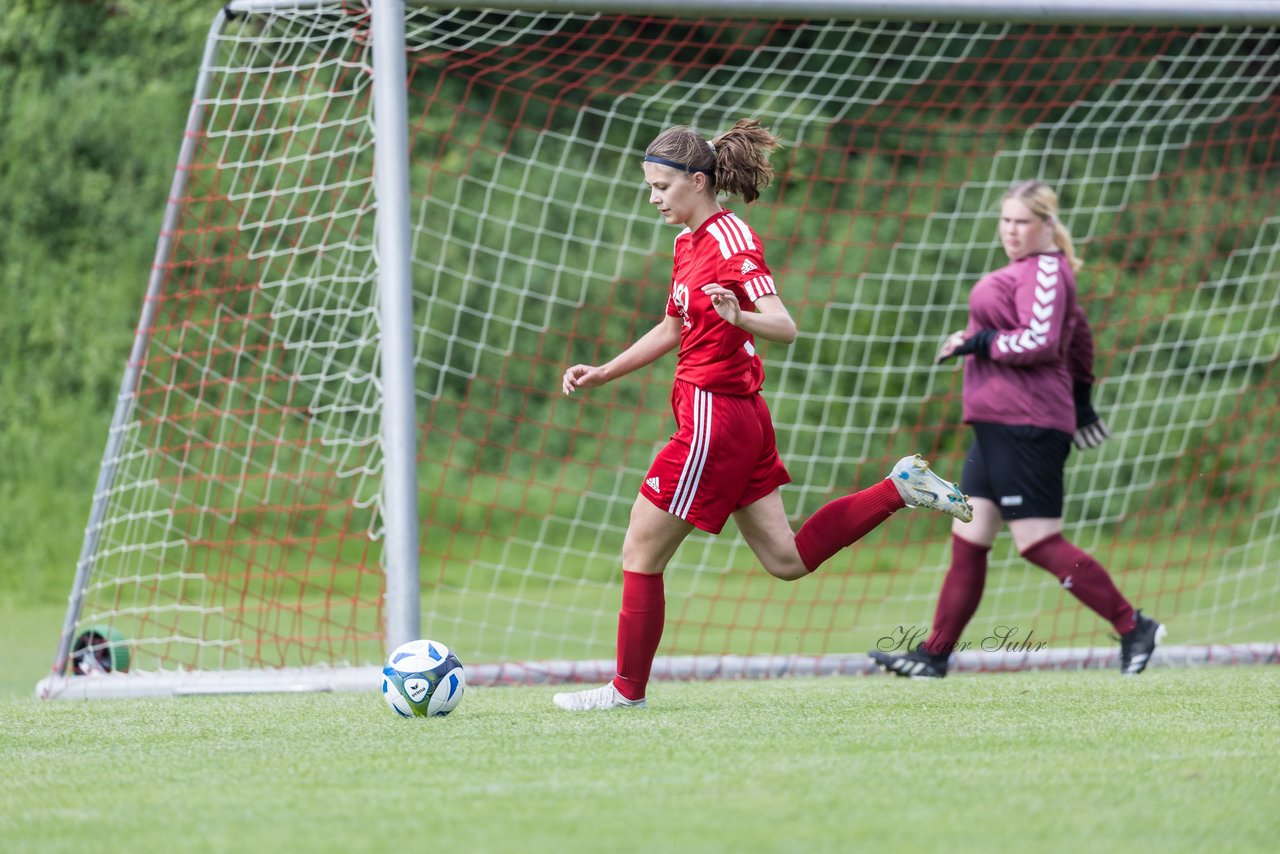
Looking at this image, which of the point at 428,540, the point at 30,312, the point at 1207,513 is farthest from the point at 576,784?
the point at 30,312

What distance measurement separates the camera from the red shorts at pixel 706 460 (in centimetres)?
410

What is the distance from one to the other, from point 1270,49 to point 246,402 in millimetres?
8992

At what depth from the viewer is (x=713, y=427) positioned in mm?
4105

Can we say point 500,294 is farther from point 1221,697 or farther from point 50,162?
point 1221,697

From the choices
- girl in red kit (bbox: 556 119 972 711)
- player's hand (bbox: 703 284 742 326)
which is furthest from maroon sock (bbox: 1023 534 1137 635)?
player's hand (bbox: 703 284 742 326)

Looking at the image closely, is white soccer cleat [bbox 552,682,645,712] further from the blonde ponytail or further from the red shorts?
the blonde ponytail

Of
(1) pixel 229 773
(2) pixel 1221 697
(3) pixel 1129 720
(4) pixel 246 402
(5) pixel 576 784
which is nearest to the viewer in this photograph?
(5) pixel 576 784

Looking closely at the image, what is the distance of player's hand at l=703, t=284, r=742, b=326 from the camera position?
12.7 ft

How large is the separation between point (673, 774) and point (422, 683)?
1198 mm

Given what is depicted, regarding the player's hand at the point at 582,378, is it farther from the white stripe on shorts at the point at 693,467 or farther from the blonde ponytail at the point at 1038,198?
the blonde ponytail at the point at 1038,198

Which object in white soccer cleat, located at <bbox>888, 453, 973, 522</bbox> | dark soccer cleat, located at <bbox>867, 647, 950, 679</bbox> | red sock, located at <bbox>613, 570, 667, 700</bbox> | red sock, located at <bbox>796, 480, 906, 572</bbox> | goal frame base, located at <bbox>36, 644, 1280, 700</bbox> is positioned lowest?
goal frame base, located at <bbox>36, 644, 1280, 700</bbox>

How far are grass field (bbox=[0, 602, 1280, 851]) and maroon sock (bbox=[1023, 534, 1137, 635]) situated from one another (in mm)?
675

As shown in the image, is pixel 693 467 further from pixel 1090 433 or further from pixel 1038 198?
pixel 1090 433

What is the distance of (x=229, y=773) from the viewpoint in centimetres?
322
